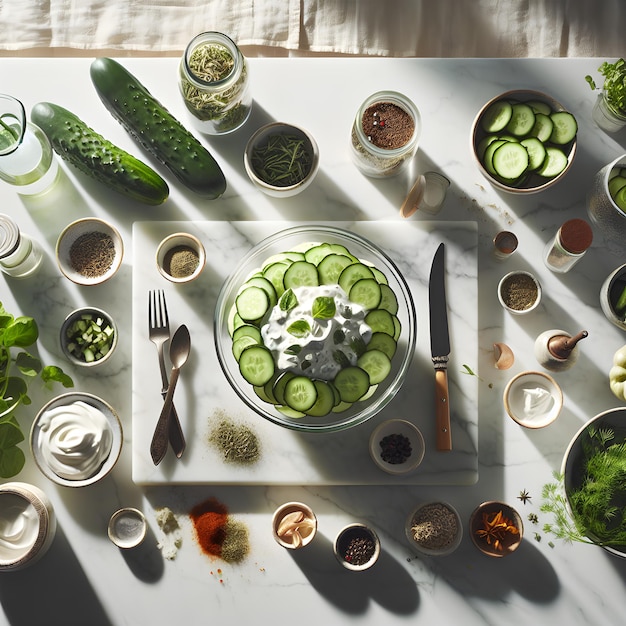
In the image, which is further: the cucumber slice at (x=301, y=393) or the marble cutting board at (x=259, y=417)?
the marble cutting board at (x=259, y=417)

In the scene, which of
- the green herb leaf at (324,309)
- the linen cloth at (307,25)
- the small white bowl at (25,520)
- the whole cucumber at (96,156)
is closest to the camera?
the green herb leaf at (324,309)

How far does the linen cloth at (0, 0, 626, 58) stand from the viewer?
239 centimetres

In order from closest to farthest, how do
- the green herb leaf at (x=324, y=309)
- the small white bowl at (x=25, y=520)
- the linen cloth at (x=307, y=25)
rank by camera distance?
the green herb leaf at (x=324, y=309) → the small white bowl at (x=25, y=520) → the linen cloth at (x=307, y=25)

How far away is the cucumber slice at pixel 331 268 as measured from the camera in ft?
6.15

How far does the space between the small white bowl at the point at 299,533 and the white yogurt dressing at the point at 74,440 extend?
0.59 m

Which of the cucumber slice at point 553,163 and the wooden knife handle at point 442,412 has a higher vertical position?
the cucumber slice at point 553,163

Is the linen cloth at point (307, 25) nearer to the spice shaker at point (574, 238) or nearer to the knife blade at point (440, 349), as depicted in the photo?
the spice shaker at point (574, 238)

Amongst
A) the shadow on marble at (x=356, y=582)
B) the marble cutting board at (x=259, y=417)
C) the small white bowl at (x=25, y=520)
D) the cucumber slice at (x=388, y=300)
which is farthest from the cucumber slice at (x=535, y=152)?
the small white bowl at (x=25, y=520)

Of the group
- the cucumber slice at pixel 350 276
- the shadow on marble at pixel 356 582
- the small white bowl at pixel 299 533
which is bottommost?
the shadow on marble at pixel 356 582

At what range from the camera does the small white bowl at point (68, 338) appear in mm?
2078

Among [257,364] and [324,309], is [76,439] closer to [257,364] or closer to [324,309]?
[257,364]

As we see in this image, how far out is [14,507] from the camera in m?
2.02

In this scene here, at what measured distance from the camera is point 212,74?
2014mm

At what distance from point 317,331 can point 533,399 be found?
32.8 inches
